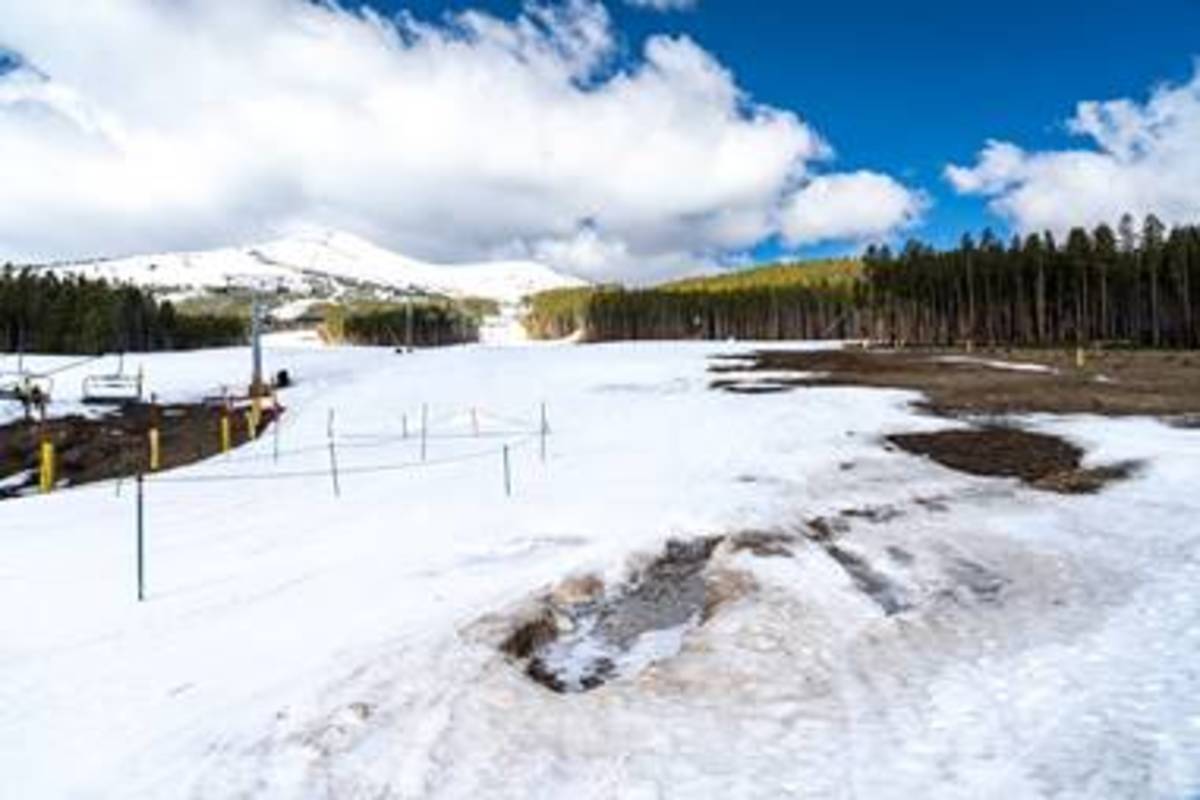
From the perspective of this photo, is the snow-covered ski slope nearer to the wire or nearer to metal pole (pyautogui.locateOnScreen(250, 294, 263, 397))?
the wire

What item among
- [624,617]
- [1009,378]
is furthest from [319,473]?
[1009,378]

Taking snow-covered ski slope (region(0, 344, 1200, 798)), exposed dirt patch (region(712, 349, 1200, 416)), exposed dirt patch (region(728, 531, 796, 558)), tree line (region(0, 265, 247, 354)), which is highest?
tree line (region(0, 265, 247, 354))

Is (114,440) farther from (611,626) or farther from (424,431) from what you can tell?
(611,626)

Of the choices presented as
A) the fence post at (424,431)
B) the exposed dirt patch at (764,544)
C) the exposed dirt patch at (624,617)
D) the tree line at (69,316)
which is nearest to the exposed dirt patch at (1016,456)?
the exposed dirt patch at (764,544)

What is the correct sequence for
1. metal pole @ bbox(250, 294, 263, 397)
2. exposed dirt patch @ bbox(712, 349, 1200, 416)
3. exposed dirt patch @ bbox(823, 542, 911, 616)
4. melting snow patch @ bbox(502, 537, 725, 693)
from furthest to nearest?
metal pole @ bbox(250, 294, 263, 397) < exposed dirt patch @ bbox(712, 349, 1200, 416) < exposed dirt patch @ bbox(823, 542, 911, 616) < melting snow patch @ bbox(502, 537, 725, 693)

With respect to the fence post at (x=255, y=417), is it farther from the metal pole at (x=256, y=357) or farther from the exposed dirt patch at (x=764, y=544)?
the exposed dirt patch at (x=764, y=544)

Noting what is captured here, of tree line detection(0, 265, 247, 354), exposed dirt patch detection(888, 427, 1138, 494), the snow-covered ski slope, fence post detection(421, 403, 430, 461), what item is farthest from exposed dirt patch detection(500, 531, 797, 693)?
tree line detection(0, 265, 247, 354)

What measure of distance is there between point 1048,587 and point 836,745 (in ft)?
21.1

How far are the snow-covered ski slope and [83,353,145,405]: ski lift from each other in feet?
106

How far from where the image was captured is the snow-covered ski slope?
368 inches

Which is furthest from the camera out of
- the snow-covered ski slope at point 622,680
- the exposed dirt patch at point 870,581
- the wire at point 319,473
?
the wire at point 319,473

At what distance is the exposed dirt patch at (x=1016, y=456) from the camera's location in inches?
899

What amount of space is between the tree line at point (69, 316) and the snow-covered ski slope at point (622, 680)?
11558 cm

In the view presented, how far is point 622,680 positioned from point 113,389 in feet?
184
